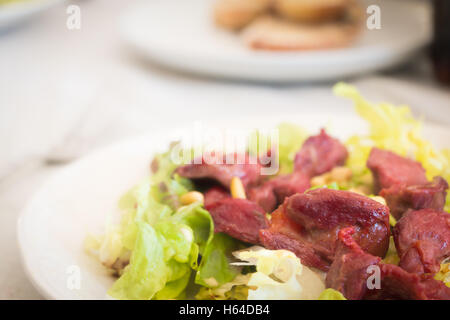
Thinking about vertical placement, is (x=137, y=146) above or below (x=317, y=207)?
above

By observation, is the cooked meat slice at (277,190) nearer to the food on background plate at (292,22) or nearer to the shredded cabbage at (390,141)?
the shredded cabbage at (390,141)

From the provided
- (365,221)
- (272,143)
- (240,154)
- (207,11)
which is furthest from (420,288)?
(207,11)

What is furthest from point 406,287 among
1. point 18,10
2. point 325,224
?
point 18,10

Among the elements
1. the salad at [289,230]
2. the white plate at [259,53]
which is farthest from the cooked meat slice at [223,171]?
the white plate at [259,53]
